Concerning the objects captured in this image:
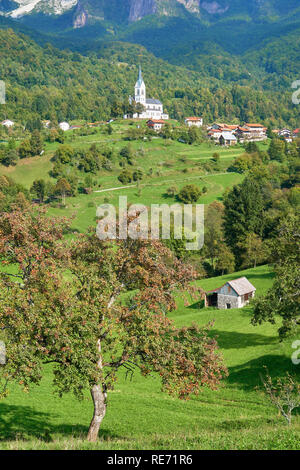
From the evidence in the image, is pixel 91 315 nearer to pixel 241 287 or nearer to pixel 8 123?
pixel 241 287

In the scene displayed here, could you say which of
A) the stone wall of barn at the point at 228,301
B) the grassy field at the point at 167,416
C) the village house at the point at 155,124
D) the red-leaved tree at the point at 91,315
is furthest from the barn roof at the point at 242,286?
the village house at the point at 155,124

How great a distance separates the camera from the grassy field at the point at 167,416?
594 inches

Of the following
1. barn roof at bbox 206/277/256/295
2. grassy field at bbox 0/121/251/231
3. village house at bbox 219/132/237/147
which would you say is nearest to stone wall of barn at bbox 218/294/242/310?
barn roof at bbox 206/277/256/295

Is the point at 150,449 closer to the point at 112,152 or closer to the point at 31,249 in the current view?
the point at 31,249

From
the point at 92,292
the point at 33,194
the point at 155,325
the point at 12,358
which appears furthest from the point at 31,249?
the point at 33,194

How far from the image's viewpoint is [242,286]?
192 feet

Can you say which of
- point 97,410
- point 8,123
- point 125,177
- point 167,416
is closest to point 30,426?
point 97,410

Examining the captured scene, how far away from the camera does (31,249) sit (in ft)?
61.8

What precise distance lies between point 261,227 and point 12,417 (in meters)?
67.3

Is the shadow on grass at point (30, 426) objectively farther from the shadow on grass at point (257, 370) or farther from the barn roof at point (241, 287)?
the barn roof at point (241, 287)

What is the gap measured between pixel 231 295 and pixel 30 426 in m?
38.3

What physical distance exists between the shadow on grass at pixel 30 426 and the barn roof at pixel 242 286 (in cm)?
3567

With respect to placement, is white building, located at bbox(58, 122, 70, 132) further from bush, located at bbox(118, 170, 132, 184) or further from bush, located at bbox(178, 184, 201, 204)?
bush, located at bbox(178, 184, 201, 204)

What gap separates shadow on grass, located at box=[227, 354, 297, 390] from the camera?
3168 centimetres
